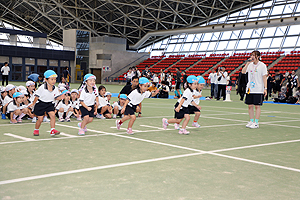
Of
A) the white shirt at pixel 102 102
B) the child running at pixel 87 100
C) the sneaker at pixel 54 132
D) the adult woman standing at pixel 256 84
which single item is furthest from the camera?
the white shirt at pixel 102 102

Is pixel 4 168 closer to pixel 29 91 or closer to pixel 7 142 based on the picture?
pixel 7 142

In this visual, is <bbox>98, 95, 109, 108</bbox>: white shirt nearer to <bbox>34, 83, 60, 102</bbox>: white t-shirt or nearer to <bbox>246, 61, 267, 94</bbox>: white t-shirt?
<bbox>34, 83, 60, 102</bbox>: white t-shirt

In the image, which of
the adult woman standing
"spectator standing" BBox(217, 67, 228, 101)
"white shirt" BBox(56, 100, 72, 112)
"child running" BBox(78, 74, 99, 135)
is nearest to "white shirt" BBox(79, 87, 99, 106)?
"child running" BBox(78, 74, 99, 135)

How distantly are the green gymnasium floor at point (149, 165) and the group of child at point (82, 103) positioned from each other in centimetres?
41

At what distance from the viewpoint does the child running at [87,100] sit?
742 centimetres

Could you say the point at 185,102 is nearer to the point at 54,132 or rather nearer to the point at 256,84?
the point at 256,84

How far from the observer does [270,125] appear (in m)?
9.65

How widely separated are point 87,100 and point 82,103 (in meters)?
0.17

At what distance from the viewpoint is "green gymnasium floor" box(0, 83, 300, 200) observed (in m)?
3.61

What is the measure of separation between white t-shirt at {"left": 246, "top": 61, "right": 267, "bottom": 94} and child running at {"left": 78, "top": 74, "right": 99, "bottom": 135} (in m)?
4.36

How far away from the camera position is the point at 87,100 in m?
7.52

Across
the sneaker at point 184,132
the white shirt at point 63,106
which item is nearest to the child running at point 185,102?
the sneaker at point 184,132

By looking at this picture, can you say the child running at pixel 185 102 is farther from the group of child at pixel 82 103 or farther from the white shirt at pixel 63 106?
the white shirt at pixel 63 106

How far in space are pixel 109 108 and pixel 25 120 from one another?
8.15 ft
